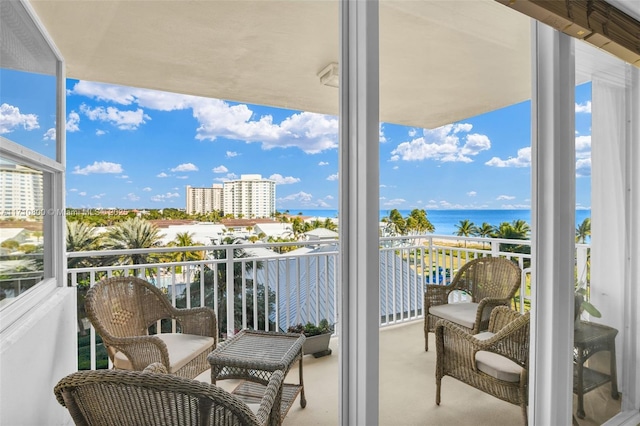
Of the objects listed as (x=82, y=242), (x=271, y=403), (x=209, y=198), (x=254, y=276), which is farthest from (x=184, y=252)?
(x=271, y=403)

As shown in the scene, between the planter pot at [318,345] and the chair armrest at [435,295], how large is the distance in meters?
1.41

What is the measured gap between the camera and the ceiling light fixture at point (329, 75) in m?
1.89

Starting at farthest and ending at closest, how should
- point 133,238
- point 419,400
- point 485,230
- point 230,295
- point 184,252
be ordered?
point 230,295
point 184,252
point 133,238
point 485,230
point 419,400

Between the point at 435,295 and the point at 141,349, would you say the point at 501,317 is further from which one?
the point at 141,349

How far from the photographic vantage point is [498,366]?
176 cm

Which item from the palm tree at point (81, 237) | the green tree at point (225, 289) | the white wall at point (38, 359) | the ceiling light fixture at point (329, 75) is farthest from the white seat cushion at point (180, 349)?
the ceiling light fixture at point (329, 75)

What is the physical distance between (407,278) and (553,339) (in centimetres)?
76

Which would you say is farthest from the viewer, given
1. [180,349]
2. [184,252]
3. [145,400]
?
[184,252]

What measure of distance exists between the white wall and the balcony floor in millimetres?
1209

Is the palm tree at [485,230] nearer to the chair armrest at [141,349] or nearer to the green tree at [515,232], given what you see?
the green tree at [515,232]

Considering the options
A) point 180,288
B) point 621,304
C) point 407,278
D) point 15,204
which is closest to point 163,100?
point 180,288

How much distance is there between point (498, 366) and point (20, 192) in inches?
91.4

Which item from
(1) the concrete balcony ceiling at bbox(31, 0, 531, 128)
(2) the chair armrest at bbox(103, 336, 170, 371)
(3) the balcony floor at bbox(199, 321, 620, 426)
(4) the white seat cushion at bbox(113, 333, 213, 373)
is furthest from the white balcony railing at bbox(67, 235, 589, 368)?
(2) the chair armrest at bbox(103, 336, 170, 371)

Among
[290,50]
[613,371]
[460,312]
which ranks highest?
[290,50]
